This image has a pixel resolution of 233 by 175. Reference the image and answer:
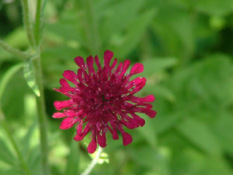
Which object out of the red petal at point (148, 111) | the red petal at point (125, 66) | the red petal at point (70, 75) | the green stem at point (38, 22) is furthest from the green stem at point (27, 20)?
the red petal at point (148, 111)

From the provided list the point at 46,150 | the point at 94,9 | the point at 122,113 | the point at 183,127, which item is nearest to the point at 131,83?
the point at 122,113

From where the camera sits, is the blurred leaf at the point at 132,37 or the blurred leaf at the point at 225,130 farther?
the blurred leaf at the point at 225,130

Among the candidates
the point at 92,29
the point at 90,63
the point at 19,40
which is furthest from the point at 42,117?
the point at 19,40

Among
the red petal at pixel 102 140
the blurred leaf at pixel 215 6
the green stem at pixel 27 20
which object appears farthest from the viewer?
the blurred leaf at pixel 215 6

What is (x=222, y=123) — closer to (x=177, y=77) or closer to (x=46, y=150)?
(x=177, y=77)

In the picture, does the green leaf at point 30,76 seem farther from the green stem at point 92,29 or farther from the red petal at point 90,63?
the green stem at point 92,29

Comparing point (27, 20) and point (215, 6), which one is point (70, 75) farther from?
point (215, 6)
